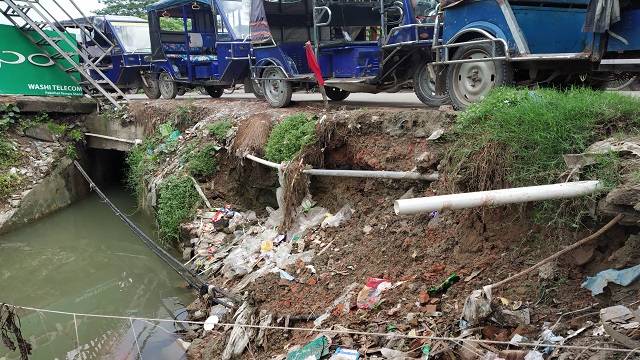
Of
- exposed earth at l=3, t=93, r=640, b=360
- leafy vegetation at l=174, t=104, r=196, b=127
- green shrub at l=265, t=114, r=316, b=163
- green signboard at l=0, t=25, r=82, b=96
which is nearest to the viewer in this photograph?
exposed earth at l=3, t=93, r=640, b=360

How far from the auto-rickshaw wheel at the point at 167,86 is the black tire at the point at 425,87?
23.0 feet

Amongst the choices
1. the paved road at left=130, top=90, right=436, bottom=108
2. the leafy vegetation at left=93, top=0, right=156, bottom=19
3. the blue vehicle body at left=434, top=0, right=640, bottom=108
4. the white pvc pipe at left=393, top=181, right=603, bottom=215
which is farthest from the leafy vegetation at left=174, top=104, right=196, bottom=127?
the leafy vegetation at left=93, top=0, right=156, bottom=19

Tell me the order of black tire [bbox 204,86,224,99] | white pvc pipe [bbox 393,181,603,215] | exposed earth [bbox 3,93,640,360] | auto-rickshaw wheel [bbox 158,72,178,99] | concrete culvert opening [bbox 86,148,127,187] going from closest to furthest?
1. white pvc pipe [bbox 393,181,603,215]
2. exposed earth [bbox 3,93,640,360]
3. concrete culvert opening [bbox 86,148,127,187]
4. auto-rickshaw wheel [bbox 158,72,178,99]
5. black tire [bbox 204,86,224,99]

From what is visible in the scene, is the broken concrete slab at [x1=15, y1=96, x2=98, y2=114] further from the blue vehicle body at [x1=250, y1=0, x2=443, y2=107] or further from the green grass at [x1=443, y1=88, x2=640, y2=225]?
the green grass at [x1=443, y1=88, x2=640, y2=225]

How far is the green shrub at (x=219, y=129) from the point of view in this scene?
297 inches

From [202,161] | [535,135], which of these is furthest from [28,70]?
[535,135]

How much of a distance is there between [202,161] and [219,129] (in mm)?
625

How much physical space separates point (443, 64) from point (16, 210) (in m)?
7.83

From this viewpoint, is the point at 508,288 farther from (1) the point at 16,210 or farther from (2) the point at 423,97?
(1) the point at 16,210

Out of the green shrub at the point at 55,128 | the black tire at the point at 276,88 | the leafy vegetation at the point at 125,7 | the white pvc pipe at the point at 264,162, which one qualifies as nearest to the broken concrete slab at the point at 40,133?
the green shrub at the point at 55,128

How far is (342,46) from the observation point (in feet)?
24.8

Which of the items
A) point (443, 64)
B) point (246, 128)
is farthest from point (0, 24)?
point (443, 64)

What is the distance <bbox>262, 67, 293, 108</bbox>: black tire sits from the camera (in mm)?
8242

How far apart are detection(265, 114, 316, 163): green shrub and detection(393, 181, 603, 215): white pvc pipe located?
3.54 meters
